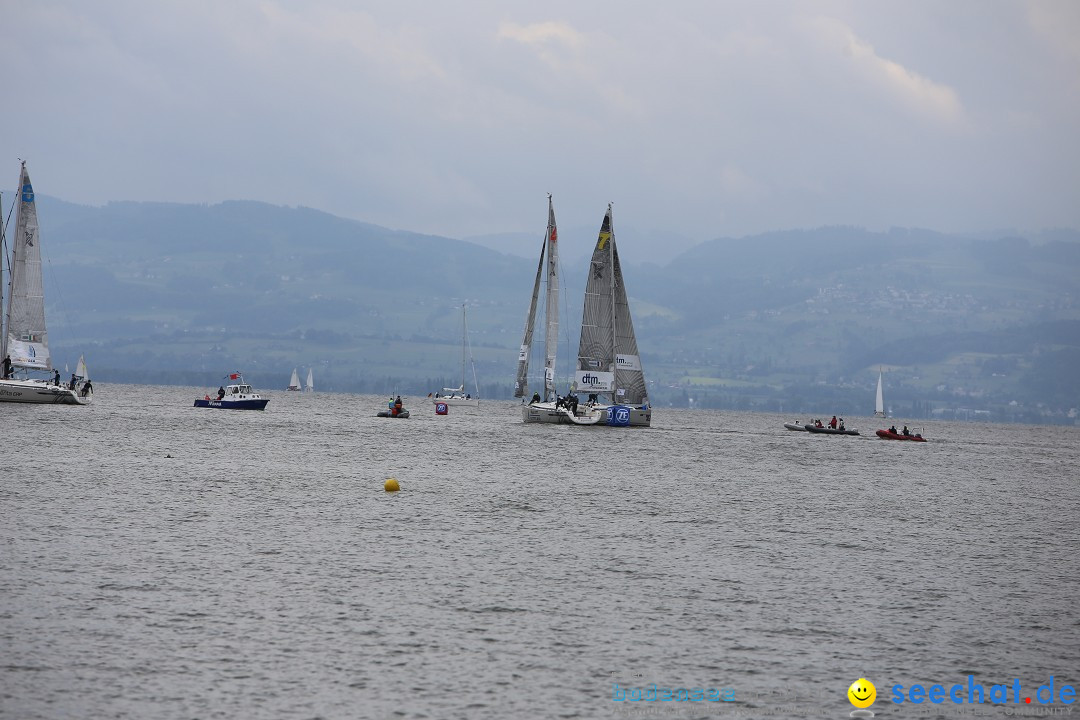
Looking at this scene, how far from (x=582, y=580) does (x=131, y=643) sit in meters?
12.6

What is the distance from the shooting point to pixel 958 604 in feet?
102

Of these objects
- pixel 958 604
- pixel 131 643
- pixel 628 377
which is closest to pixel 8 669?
pixel 131 643

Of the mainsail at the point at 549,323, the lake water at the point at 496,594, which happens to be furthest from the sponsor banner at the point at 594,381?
the lake water at the point at 496,594

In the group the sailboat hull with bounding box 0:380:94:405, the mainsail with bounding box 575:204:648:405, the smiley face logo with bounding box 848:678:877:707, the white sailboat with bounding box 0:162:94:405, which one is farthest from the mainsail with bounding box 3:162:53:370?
the smiley face logo with bounding box 848:678:877:707

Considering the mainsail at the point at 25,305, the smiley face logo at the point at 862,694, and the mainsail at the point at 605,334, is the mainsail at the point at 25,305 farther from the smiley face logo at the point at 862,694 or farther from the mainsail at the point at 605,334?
the smiley face logo at the point at 862,694

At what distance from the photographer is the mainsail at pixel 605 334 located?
334ft

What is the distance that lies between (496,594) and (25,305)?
78.4m

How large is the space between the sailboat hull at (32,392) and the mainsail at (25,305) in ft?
9.74

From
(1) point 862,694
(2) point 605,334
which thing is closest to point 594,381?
(2) point 605,334

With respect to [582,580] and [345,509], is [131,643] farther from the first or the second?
[345,509]

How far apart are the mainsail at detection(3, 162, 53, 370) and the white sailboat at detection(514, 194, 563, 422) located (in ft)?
125

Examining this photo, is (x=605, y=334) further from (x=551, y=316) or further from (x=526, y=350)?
(x=526, y=350)

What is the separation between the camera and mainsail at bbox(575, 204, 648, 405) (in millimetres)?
101875

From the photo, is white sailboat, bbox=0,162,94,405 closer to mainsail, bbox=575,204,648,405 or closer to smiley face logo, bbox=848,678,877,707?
mainsail, bbox=575,204,648,405
